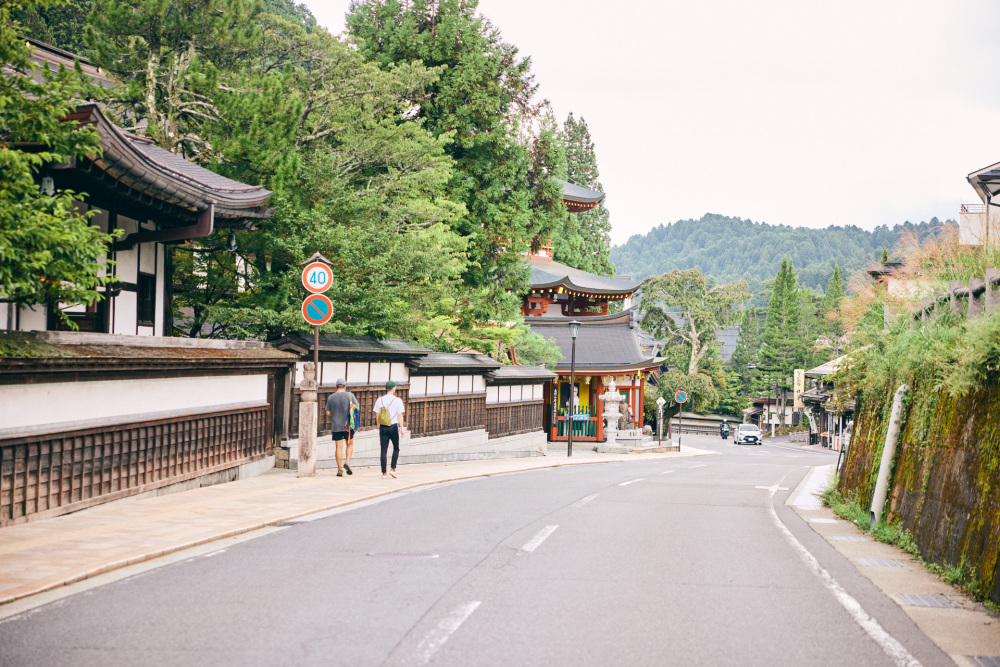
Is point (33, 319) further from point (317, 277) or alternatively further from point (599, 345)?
point (599, 345)

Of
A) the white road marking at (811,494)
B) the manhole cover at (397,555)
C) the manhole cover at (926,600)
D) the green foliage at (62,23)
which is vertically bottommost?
the white road marking at (811,494)

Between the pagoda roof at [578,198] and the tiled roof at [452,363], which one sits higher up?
the pagoda roof at [578,198]

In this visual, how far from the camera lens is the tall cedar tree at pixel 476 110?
101ft

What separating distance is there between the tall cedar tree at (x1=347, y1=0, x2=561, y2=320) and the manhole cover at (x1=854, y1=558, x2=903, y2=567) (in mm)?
21408

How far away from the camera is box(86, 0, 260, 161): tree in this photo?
59.3 ft

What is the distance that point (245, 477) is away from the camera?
15.9 metres

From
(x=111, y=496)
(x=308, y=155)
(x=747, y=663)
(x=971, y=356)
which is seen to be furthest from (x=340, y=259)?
(x=747, y=663)

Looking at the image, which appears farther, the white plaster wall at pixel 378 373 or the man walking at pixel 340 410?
the white plaster wall at pixel 378 373

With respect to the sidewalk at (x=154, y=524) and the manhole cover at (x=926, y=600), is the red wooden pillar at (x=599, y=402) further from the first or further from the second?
the manhole cover at (x=926, y=600)

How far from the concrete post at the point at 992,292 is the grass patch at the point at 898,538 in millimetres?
2819

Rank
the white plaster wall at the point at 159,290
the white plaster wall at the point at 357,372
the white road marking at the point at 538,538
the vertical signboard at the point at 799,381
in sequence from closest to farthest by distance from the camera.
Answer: the white road marking at the point at 538,538, the white plaster wall at the point at 159,290, the white plaster wall at the point at 357,372, the vertical signboard at the point at 799,381

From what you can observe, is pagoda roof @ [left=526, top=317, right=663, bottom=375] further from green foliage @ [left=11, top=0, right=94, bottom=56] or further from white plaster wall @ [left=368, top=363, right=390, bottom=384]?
green foliage @ [left=11, top=0, right=94, bottom=56]

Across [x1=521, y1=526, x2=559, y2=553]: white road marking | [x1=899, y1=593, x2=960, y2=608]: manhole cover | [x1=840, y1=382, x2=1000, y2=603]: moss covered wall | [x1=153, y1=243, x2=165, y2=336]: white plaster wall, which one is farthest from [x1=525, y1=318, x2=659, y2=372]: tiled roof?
[x1=899, y1=593, x2=960, y2=608]: manhole cover

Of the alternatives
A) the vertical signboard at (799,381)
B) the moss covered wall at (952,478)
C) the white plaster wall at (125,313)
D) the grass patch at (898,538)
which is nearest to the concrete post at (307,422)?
the white plaster wall at (125,313)
